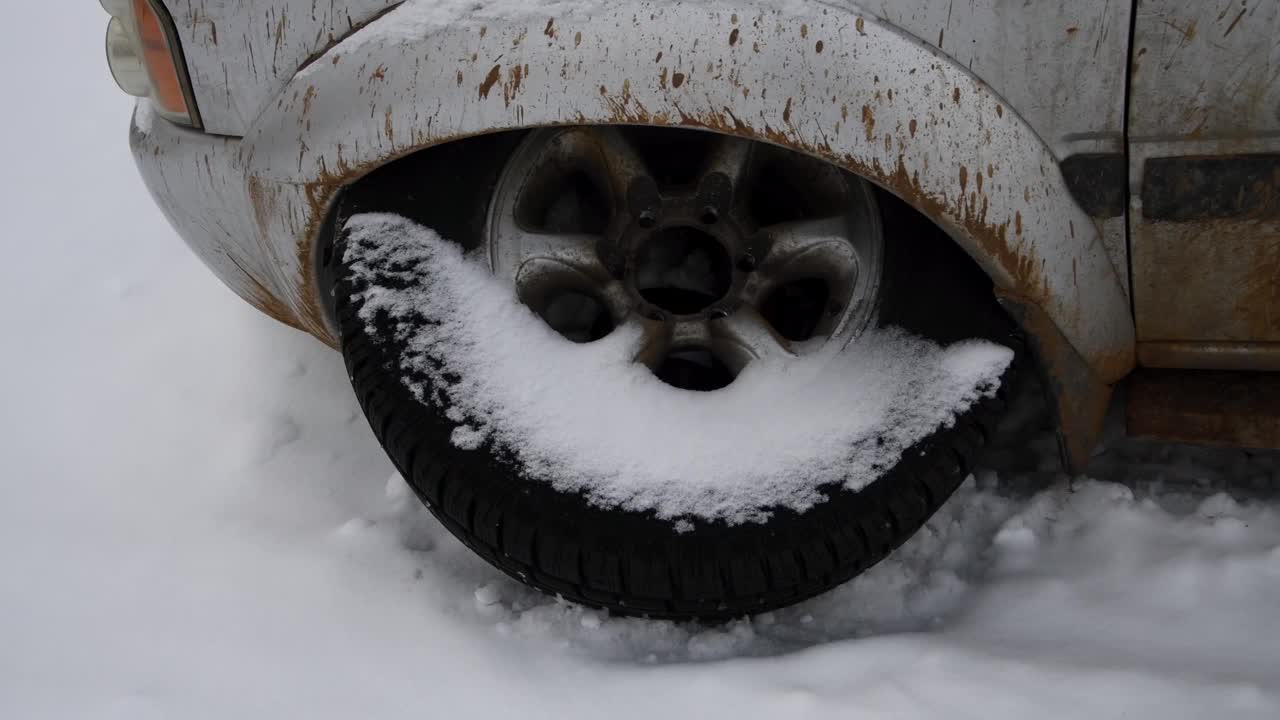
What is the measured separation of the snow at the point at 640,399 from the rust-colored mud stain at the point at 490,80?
0.32 metres

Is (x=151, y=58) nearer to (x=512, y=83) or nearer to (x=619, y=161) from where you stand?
(x=512, y=83)

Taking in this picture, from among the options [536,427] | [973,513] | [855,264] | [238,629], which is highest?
[855,264]

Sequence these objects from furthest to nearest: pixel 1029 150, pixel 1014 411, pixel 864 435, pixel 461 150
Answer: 1. pixel 1014 411
2. pixel 461 150
3. pixel 864 435
4. pixel 1029 150

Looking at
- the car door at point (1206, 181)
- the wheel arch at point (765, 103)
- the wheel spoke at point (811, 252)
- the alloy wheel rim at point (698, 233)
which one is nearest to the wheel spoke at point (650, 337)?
the alloy wheel rim at point (698, 233)

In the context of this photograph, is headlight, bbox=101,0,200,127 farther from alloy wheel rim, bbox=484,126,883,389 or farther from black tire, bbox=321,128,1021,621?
alloy wheel rim, bbox=484,126,883,389

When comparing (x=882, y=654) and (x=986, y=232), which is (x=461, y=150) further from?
(x=882, y=654)

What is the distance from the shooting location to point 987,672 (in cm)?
174

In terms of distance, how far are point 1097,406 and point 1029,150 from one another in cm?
55

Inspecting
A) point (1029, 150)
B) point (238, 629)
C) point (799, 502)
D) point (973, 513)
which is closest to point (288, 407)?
point (238, 629)

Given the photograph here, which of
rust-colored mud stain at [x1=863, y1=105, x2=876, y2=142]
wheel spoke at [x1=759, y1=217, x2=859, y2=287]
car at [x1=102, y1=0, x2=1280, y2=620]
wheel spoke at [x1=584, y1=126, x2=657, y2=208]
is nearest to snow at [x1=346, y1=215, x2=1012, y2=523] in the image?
car at [x1=102, y1=0, x2=1280, y2=620]

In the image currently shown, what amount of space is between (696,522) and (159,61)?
1.26 m

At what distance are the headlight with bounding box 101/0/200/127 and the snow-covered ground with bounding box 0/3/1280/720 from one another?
825 millimetres

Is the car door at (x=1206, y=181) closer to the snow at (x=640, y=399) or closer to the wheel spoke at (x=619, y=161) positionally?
the snow at (x=640, y=399)

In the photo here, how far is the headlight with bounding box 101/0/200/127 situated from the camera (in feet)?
6.16
